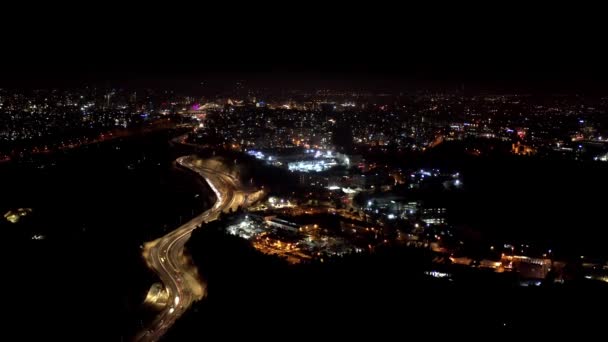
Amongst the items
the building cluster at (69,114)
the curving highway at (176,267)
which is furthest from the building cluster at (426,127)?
the curving highway at (176,267)

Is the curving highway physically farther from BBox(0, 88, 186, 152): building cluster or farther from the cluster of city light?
BBox(0, 88, 186, 152): building cluster

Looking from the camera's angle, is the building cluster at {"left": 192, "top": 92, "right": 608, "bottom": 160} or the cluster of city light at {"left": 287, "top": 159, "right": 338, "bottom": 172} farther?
the building cluster at {"left": 192, "top": 92, "right": 608, "bottom": 160}

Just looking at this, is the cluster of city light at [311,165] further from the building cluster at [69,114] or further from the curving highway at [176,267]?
the building cluster at [69,114]

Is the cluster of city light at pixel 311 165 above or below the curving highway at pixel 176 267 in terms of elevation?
above

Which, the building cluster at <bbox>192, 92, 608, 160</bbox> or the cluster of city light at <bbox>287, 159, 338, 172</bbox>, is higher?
the building cluster at <bbox>192, 92, 608, 160</bbox>

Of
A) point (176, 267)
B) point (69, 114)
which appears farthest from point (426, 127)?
point (69, 114)

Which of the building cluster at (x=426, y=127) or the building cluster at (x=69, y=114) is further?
the building cluster at (x=69, y=114)

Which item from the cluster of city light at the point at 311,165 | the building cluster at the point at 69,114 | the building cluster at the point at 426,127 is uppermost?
the building cluster at the point at 426,127

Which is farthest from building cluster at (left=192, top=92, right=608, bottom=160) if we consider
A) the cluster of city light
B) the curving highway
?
the curving highway

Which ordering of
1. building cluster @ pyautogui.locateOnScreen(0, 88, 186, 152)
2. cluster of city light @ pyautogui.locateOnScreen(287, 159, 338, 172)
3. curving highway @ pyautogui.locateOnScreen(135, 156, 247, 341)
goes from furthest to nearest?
building cluster @ pyautogui.locateOnScreen(0, 88, 186, 152) → cluster of city light @ pyautogui.locateOnScreen(287, 159, 338, 172) → curving highway @ pyautogui.locateOnScreen(135, 156, 247, 341)

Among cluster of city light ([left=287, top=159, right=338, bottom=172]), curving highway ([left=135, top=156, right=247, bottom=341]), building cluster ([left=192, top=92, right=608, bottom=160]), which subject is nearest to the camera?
curving highway ([left=135, top=156, right=247, bottom=341])
